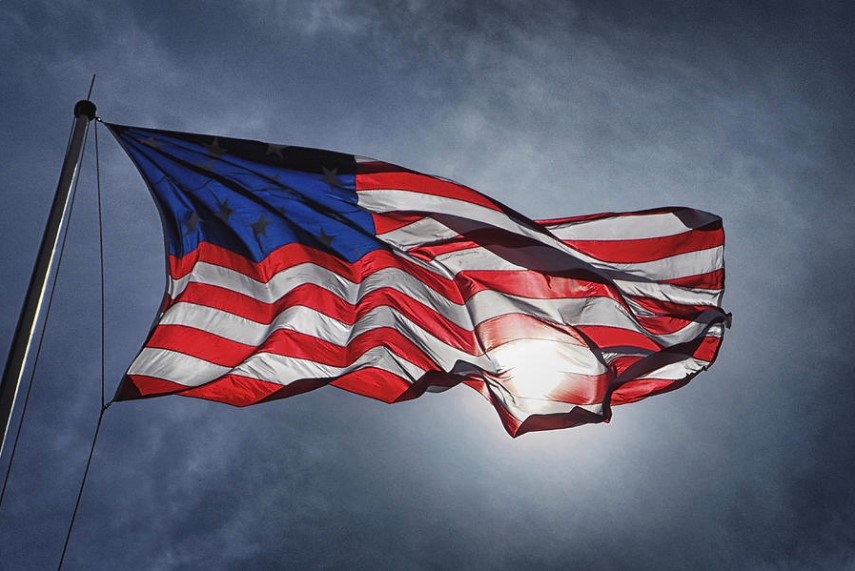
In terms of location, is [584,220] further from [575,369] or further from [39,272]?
[39,272]

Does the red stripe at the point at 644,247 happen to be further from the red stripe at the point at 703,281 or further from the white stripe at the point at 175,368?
the white stripe at the point at 175,368

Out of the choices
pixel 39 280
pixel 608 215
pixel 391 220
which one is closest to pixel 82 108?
pixel 39 280

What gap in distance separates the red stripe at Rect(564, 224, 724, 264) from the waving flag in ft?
0.08

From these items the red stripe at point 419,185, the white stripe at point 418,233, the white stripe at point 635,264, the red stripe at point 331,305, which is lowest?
the red stripe at point 331,305

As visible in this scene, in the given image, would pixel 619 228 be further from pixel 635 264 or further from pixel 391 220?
pixel 391 220

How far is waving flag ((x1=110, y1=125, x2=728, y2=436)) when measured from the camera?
11.2 m

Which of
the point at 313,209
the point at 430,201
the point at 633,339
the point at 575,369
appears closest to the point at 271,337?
the point at 313,209

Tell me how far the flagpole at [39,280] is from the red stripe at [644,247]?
23.2 feet

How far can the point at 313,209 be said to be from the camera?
1227 centimetres

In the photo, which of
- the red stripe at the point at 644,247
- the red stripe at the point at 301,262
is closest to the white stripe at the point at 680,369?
the red stripe at the point at 644,247

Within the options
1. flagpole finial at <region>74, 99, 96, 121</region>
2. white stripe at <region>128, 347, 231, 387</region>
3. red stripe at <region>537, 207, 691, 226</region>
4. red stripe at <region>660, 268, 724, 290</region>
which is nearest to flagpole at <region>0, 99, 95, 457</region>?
flagpole finial at <region>74, 99, 96, 121</region>

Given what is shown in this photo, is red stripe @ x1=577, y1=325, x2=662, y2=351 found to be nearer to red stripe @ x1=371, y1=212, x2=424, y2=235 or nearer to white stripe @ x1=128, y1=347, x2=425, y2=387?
white stripe @ x1=128, y1=347, x2=425, y2=387

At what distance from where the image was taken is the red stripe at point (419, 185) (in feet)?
41.0

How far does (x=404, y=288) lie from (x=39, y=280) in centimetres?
499
